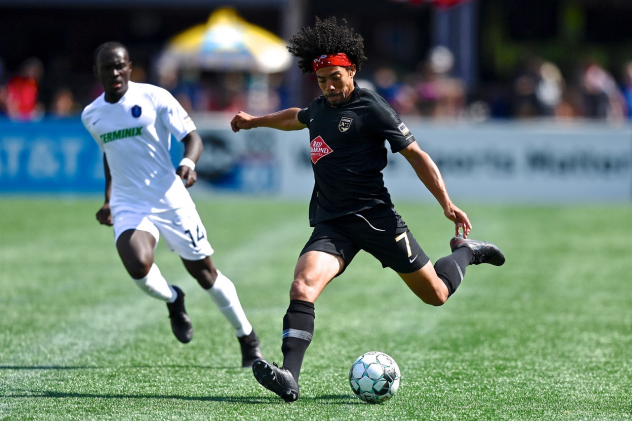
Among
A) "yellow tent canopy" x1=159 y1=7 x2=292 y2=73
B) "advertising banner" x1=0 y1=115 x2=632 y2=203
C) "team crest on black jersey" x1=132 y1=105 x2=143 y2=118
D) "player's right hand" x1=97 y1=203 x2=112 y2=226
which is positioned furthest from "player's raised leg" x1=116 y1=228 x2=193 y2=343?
"yellow tent canopy" x1=159 y1=7 x2=292 y2=73

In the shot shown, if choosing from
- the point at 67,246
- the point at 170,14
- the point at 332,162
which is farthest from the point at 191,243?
the point at 170,14

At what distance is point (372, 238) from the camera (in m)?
6.05

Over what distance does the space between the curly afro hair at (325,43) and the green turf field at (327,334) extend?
6.87 ft

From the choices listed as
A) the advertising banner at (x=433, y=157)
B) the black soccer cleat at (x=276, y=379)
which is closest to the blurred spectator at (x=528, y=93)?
the advertising banner at (x=433, y=157)

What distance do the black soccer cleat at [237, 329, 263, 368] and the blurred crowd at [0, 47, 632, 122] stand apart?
13.3 m

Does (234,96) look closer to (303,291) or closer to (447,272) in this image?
(447,272)

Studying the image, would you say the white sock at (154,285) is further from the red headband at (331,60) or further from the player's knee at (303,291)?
the red headband at (331,60)

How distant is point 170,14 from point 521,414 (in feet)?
83.5

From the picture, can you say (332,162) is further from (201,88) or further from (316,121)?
(201,88)

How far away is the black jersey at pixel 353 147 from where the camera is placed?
5914 millimetres

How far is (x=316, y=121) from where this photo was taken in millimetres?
6078

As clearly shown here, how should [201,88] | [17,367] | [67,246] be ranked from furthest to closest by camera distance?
[201,88], [67,246], [17,367]

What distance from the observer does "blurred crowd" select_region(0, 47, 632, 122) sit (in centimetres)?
2083

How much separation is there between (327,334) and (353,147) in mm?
2637
